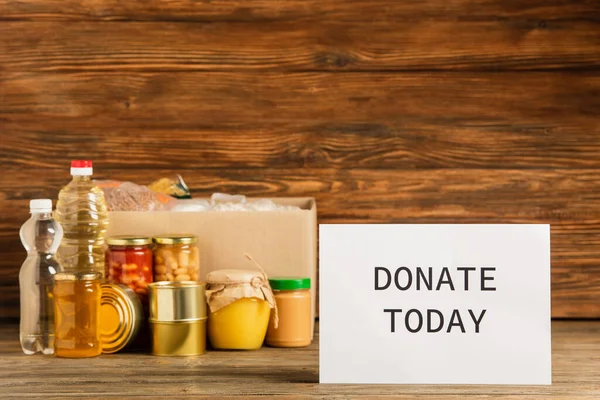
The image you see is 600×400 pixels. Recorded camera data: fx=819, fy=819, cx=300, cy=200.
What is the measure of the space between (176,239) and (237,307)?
0.17 metres

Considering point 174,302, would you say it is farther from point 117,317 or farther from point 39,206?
point 39,206

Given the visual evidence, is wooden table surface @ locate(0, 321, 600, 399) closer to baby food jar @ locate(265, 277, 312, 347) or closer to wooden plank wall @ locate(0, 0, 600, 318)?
baby food jar @ locate(265, 277, 312, 347)

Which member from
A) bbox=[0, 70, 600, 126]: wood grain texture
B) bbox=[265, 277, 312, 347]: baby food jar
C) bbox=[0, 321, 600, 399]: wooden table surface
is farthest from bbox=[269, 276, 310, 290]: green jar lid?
bbox=[0, 70, 600, 126]: wood grain texture

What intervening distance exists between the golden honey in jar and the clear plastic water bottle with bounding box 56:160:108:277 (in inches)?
6.2

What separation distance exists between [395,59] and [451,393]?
3.00 feet

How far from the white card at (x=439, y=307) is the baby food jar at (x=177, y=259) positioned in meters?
0.40

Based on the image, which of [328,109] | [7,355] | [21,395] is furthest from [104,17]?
[21,395]

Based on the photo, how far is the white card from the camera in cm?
118

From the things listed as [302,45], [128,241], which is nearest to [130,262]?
[128,241]

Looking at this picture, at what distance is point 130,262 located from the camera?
4.97ft

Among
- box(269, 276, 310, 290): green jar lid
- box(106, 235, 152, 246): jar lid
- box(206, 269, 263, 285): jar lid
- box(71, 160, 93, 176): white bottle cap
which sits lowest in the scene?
box(269, 276, 310, 290): green jar lid

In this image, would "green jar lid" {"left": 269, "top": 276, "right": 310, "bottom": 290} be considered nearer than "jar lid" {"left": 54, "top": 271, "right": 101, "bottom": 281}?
No

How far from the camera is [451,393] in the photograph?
1.15 m

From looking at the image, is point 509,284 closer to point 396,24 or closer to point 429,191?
point 429,191
